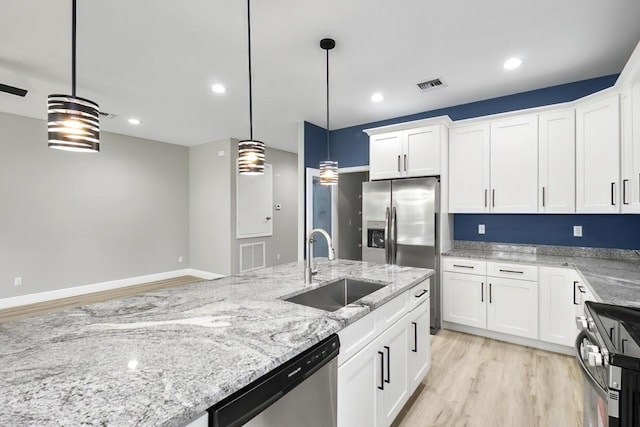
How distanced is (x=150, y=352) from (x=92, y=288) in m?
5.27

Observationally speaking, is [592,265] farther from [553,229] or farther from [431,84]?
[431,84]

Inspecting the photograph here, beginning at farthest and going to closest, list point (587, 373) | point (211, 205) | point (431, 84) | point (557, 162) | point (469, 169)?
point (211, 205) < point (469, 169) < point (431, 84) < point (557, 162) < point (587, 373)

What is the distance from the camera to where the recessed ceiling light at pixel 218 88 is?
3344mm

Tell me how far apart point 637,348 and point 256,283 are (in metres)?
1.84

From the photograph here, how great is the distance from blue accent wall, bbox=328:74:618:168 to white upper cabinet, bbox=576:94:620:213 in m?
0.48

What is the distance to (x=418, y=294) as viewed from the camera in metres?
2.16

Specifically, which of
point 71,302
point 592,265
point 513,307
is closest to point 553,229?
point 592,265

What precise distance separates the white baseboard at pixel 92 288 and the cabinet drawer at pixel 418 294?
15.3 feet

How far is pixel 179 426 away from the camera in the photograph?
0.73m

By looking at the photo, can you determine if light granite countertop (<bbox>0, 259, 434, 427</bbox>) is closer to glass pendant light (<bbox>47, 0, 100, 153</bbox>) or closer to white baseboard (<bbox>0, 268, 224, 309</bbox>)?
glass pendant light (<bbox>47, 0, 100, 153</bbox>)

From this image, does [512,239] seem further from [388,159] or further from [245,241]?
[245,241]

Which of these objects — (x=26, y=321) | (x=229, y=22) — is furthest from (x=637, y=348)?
(x=229, y=22)

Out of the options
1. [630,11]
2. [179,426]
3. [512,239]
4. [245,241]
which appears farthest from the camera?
[245,241]

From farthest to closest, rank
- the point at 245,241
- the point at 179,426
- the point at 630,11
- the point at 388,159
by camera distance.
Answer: the point at 245,241
the point at 388,159
the point at 630,11
the point at 179,426
